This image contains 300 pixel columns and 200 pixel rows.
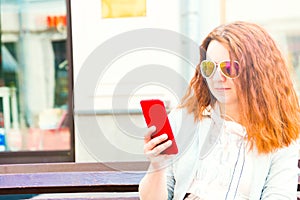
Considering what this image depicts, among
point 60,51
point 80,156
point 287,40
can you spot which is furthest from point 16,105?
point 287,40

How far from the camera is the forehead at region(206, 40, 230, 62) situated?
4.08 feet

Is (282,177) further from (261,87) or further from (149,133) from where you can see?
(149,133)

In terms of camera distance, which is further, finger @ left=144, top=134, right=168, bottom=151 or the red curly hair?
the red curly hair

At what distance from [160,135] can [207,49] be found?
1.17 ft

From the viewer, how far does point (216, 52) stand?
1261 millimetres

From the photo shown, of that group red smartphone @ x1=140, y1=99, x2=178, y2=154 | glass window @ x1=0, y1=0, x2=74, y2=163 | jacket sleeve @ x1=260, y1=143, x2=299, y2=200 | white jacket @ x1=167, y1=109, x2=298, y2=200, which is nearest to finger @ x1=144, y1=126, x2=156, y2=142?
red smartphone @ x1=140, y1=99, x2=178, y2=154

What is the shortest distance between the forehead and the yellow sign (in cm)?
154

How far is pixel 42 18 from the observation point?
3160 mm

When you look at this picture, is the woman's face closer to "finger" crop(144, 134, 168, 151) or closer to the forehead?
the forehead

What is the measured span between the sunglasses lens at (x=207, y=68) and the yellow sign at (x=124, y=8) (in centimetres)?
157

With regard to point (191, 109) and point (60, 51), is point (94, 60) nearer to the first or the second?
point (191, 109)

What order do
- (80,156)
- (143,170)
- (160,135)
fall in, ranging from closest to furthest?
(160,135), (143,170), (80,156)

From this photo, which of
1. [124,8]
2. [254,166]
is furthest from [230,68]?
[124,8]

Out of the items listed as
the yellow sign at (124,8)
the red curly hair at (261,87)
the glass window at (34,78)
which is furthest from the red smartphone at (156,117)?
the glass window at (34,78)
